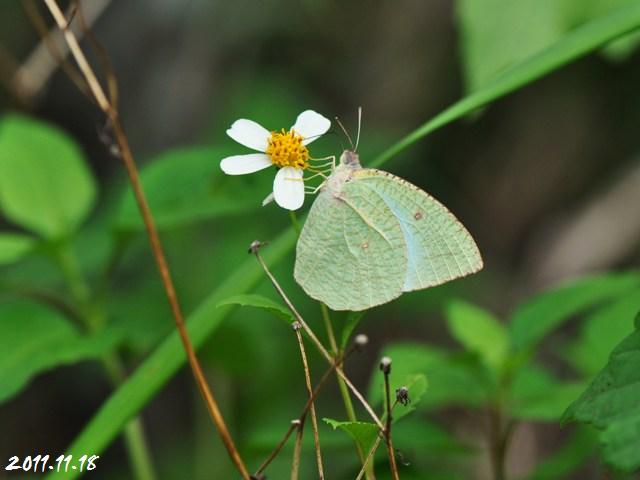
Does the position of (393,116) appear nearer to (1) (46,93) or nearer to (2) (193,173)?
(1) (46,93)

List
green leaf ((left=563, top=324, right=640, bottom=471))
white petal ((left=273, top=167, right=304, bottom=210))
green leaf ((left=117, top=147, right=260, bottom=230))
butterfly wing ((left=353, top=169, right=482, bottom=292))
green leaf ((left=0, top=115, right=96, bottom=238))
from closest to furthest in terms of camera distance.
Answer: green leaf ((left=563, top=324, right=640, bottom=471))
white petal ((left=273, top=167, right=304, bottom=210))
butterfly wing ((left=353, top=169, right=482, bottom=292))
green leaf ((left=117, top=147, right=260, bottom=230))
green leaf ((left=0, top=115, right=96, bottom=238))

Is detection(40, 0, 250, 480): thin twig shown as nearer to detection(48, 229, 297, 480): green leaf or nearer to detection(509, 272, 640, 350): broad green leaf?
detection(48, 229, 297, 480): green leaf

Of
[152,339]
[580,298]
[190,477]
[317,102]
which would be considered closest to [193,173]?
[152,339]

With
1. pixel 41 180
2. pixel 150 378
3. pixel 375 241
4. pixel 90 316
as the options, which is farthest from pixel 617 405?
pixel 41 180

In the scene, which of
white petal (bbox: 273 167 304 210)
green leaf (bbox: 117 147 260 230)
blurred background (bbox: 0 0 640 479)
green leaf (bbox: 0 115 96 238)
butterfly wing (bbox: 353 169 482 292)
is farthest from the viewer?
blurred background (bbox: 0 0 640 479)

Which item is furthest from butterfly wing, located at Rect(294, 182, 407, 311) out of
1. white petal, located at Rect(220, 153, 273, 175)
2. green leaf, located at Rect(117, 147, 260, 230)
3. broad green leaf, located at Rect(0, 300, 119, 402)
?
broad green leaf, located at Rect(0, 300, 119, 402)

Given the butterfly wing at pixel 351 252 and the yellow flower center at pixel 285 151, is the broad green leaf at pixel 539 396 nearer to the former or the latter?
the butterfly wing at pixel 351 252
